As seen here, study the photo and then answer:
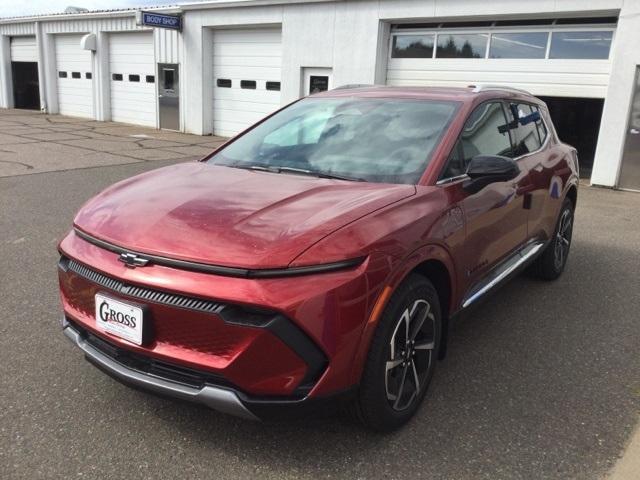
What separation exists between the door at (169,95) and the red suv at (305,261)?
15475mm

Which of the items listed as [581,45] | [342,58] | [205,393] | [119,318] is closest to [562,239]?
[205,393]

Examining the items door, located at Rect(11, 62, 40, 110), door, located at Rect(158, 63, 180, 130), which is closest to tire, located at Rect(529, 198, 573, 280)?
door, located at Rect(158, 63, 180, 130)

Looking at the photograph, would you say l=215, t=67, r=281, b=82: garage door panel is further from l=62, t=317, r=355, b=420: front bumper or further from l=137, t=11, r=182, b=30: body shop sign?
l=62, t=317, r=355, b=420: front bumper

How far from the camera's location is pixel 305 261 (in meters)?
2.30

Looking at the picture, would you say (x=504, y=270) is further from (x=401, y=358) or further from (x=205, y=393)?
(x=205, y=393)

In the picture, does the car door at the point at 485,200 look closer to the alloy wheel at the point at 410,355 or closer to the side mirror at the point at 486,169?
the side mirror at the point at 486,169

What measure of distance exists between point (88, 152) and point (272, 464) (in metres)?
11.9

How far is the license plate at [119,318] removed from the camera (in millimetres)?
Result: 2414

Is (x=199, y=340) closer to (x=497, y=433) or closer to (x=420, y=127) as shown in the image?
(x=497, y=433)

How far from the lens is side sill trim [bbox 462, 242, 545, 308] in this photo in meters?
3.48

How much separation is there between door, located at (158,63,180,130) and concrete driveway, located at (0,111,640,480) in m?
14.2

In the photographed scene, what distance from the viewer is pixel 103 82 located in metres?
20.9

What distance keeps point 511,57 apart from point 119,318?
450 inches

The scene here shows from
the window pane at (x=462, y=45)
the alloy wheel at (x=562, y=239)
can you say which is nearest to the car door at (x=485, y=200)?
the alloy wheel at (x=562, y=239)
